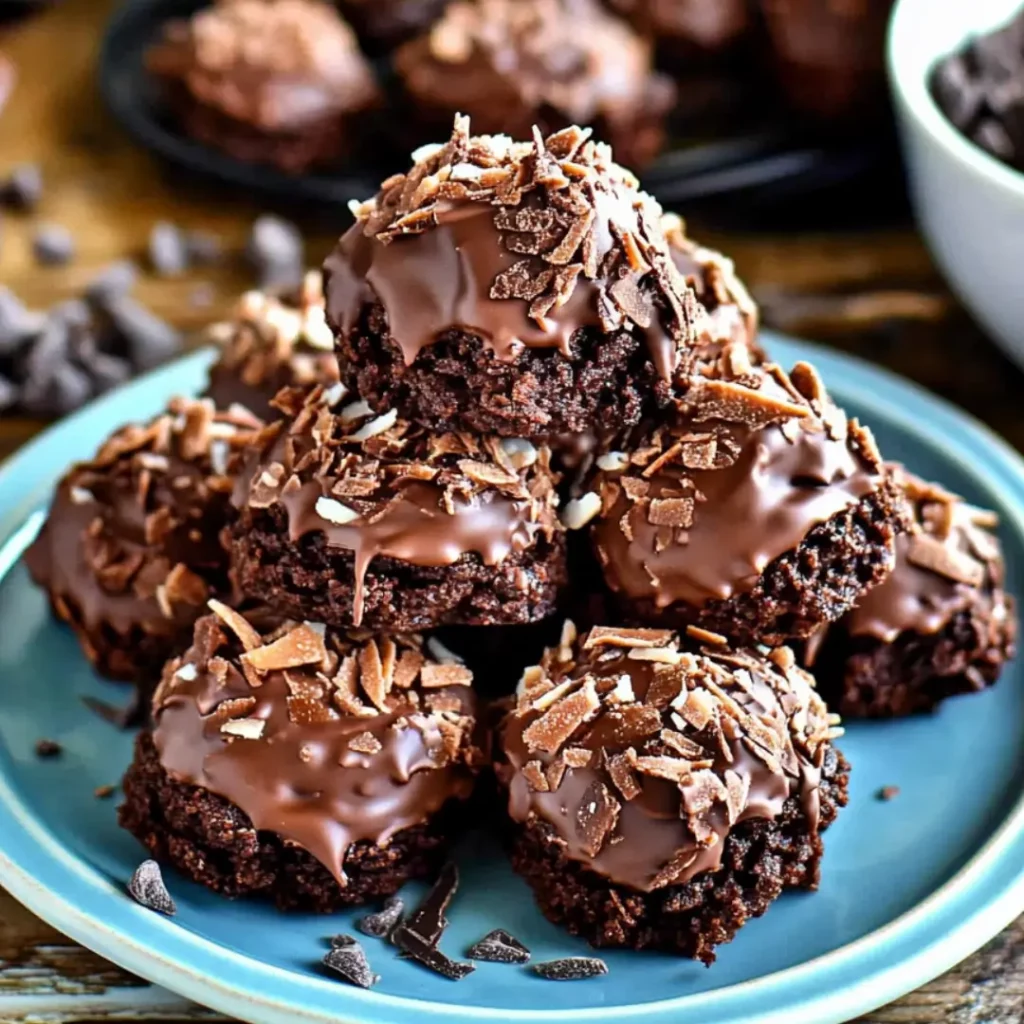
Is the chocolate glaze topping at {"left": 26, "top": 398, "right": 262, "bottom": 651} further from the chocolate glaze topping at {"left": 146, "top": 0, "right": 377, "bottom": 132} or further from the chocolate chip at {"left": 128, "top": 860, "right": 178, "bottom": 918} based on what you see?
the chocolate glaze topping at {"left": 146, "top": 0, "right": 377, "bottom": 132}

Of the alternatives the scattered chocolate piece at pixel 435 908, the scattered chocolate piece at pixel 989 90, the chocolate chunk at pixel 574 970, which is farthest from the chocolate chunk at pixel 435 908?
the scattered chocolate piece at pixel 989 90

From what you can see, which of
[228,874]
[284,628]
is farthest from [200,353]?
[228,874]

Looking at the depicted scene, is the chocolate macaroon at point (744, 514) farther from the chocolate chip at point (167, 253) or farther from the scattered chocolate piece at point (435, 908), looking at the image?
the chocolate chip at point (167, 253)

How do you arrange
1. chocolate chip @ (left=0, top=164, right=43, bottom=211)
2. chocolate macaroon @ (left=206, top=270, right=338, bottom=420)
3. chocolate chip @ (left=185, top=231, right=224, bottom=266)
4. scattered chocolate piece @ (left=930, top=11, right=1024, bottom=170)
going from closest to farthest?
chocolate macaroon @ (left=206, top=270, right=338, bottom=420), scattered chocolate piece @ (left=930, top=11, right=1024, bottom=170), chocolate chip @ (left=185, top=231, right=224, bottom=266), chocolate chip @ (left=0, top=164, right=43, bottom=211)

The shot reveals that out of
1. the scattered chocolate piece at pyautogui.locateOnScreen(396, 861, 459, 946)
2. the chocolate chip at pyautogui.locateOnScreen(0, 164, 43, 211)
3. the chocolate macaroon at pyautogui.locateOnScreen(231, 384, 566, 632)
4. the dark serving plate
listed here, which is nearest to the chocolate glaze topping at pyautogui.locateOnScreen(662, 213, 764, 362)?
the chocolate macaroon at pyautogui.locateOnScreen(231, 384, 566, 632)

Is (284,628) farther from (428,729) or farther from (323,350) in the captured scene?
(323,350)
